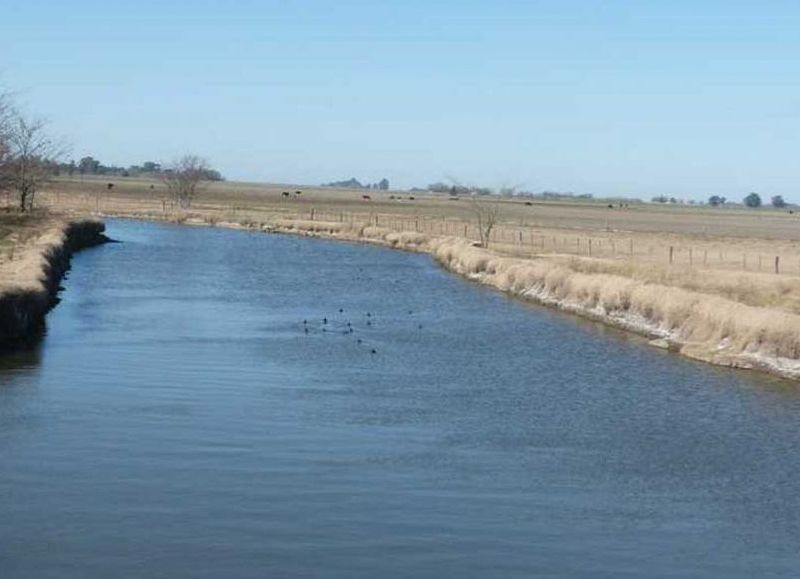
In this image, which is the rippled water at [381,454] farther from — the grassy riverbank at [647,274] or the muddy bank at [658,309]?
the grassy riverbank at [647,274]

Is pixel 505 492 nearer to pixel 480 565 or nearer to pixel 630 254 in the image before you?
pixel 480 565

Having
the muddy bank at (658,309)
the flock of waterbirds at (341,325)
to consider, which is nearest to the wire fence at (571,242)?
the muddy bank at (658,309)

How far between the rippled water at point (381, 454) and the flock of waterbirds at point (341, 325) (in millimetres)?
262

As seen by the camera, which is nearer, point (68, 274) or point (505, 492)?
point (505, 492)

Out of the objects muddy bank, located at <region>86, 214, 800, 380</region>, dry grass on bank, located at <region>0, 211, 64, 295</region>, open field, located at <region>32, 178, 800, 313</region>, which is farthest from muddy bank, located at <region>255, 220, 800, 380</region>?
dry grass on bank, located at <region>0, 211, 64, 295</region>

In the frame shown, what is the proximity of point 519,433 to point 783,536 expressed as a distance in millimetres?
7429

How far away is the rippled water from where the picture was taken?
1750cm

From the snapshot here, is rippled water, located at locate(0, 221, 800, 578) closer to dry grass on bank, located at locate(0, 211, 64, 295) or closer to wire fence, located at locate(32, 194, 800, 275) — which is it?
dry grass on bank, located at locate(0, 211, 64, 295)

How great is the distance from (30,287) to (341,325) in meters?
10.8

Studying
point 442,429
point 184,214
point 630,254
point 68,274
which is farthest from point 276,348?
point 184,214

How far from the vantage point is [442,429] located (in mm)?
25766

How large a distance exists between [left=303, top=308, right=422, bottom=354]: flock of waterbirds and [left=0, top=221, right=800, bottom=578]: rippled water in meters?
0.26

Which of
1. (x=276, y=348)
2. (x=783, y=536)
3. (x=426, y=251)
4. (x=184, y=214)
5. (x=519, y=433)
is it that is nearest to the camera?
(x=783, y=536)

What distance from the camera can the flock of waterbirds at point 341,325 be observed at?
40781 millimetres
